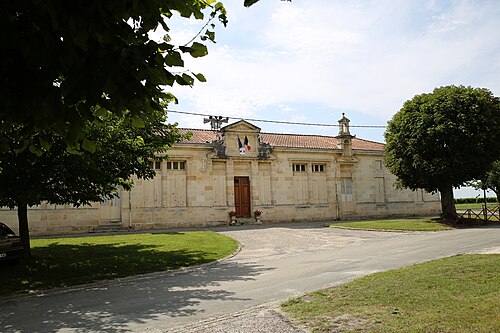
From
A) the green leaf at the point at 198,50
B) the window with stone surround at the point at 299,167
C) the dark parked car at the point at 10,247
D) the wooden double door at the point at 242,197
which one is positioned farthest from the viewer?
the window with stone surround at the point at 299,167

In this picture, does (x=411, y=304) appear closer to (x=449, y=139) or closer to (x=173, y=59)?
(x=173, y=59)

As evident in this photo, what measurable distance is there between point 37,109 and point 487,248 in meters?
14.6

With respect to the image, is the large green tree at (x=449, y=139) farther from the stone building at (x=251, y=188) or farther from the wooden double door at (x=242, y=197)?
the wooden double door at (x=242, y=197)

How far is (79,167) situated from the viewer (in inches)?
438

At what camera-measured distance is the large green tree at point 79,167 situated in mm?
11004

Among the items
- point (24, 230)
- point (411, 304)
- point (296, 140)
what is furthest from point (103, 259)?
point (296, 140)

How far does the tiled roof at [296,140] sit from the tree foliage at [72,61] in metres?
26.7

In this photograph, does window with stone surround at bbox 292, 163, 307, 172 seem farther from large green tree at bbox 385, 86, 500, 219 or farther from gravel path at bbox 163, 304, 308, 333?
gravel path at bbox 163, 304, 308, 333

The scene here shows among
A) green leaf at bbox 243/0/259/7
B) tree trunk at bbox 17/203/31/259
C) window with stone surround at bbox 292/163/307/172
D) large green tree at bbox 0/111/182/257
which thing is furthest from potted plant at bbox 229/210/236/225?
green leaf at bbox 243/0/259/7

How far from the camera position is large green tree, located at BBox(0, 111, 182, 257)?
36.1ft

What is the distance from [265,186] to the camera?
30953 mm

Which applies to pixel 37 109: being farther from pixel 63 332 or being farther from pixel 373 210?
pixel 373 210

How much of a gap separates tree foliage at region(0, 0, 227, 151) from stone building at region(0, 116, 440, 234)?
23.7 metres

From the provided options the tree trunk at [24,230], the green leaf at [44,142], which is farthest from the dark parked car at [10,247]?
the green leaf at [44,142]
